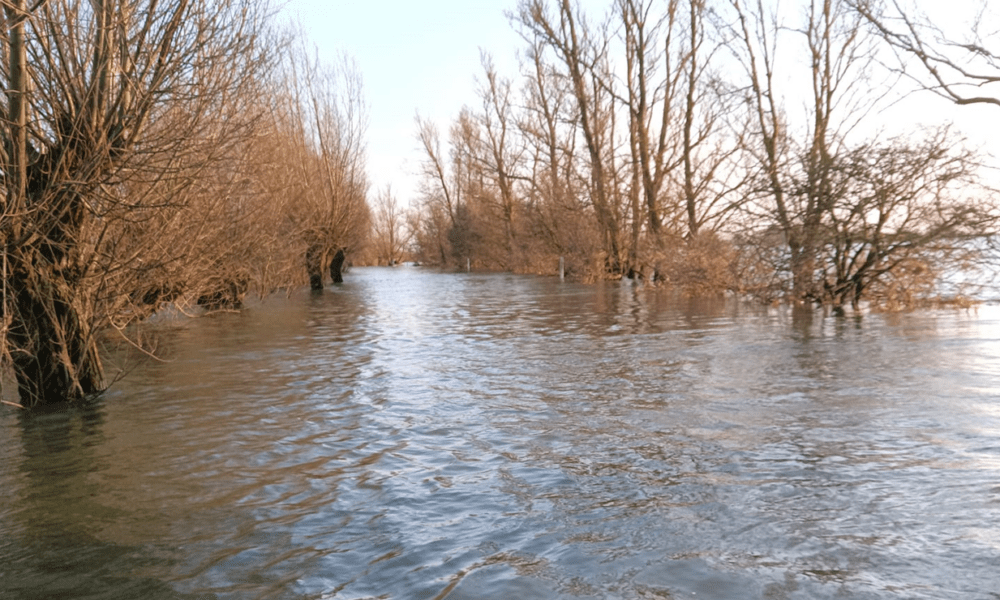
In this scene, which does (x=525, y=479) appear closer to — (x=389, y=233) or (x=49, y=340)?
(x=49, y=340)

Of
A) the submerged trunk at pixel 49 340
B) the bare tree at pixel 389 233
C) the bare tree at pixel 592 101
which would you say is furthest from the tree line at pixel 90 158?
the bare tree at pixel 389 233

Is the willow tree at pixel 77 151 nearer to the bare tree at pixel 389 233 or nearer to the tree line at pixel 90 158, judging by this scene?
the tree line at pixel 90 158

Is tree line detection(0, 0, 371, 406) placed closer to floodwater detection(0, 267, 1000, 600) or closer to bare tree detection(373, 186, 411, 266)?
floodwater detection(0, 267, 1000, 600)

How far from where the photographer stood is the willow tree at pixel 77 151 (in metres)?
7.77

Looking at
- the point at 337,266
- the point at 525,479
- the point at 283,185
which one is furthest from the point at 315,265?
the point at 525,479

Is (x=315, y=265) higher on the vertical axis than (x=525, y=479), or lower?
higher

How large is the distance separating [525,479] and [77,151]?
556cm

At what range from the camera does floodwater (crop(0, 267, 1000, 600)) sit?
13.9 feet

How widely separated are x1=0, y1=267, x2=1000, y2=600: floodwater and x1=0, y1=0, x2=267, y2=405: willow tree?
89cm

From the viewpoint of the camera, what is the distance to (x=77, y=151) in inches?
322

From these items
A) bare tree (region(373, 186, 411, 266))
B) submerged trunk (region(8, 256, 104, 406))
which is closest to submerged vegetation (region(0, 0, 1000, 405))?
submerged trunk (region(8, 256, 104, 406))

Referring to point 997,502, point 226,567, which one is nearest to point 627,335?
point 997,502

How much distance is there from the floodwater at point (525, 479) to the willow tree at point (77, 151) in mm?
886

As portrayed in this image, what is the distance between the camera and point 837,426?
7.19 metres
